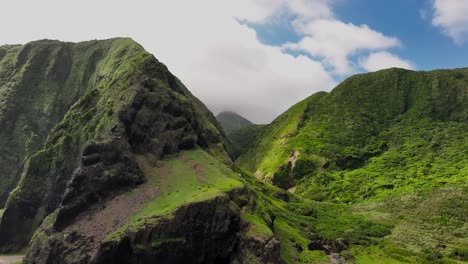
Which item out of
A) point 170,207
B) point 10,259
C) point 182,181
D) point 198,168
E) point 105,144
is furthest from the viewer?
point 10,259

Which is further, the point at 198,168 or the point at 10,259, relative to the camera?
the point at 10,259

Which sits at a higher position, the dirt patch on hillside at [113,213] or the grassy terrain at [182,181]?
the grassy terrain at [182,181]

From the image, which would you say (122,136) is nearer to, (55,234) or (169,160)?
(169,160)

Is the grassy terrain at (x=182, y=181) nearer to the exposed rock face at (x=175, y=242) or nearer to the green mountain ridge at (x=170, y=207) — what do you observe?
the green mountain ridge at (x=170, y=207)

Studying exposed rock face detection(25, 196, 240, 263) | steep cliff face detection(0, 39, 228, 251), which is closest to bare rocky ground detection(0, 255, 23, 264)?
steep cliff face detection(0, 39, 228, 251)

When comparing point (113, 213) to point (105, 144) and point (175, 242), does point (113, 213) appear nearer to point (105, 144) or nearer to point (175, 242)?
point (175, 242)

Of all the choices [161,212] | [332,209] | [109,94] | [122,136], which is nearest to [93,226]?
[161,212]

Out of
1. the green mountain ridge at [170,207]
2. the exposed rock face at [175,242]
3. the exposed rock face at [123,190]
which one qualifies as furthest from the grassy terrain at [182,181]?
the exposed rock face at [175,242]

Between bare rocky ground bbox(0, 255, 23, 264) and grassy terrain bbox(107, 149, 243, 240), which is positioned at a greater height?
grassy terrain bbox(107, 149, 243, 240)

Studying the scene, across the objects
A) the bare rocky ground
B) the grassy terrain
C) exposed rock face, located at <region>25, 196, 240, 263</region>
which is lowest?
the bare rocky ground

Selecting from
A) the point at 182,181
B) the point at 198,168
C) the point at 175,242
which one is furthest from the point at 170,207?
the point at 198,168

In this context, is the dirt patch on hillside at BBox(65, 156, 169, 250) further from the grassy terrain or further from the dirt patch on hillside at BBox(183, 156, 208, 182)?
the dirt patch on hillside at BBox(183, 156, 208, 182)
